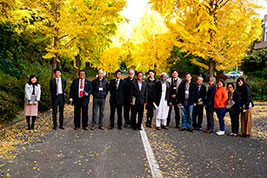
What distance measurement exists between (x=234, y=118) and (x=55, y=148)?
18.5 ft

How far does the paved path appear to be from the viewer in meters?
4.64

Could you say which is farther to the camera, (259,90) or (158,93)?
(259,90)

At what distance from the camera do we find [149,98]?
344 inches

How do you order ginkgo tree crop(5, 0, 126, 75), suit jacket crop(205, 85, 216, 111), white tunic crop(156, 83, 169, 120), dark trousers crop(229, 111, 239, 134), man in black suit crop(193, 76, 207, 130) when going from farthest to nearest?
1. ginkgo tree crop(5, 0, 126, 75)
2. white tunic crop(156, 83, 169, 120)
3. man in black suit crop(193, 76, 207, 130)
4. suit jacket crop(205, 85, 216, 111)
5. dark trousers crop(229, 111, 239, 134)

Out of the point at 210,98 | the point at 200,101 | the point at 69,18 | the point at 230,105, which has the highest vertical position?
the point at 69,18

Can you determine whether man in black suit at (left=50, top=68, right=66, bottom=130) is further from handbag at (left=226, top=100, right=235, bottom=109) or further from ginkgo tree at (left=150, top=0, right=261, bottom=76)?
ginkgo tree at (left=150, top=0, right=261, bottom=76)

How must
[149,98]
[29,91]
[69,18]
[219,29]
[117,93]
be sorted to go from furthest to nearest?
[219,29] < [69,18] < [149,98] < [117,93] < [29,91]

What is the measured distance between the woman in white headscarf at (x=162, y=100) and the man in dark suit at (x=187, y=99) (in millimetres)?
464

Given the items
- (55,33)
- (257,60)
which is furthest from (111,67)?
(55,33)

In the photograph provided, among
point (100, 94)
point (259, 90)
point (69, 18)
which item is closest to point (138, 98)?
point (100, 94)

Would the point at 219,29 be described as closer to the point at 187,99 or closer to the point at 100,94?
the point at 187,99

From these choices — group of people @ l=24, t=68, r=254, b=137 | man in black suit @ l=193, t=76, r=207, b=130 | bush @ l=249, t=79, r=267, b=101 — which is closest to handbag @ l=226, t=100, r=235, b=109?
group of people @ l=24, t=68, r=254, b=137

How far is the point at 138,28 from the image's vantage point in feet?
102

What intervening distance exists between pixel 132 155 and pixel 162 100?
11.0ft
